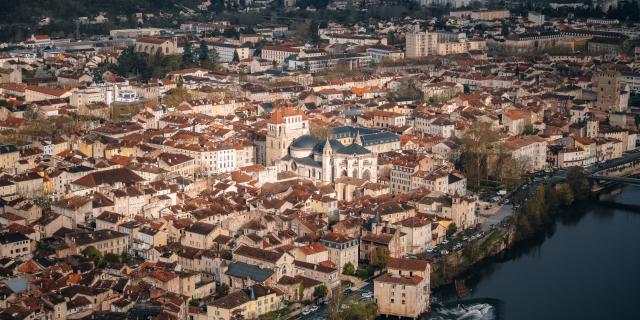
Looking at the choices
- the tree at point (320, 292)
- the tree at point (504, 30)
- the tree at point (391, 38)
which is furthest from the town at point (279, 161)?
the tree at point (504, 30)

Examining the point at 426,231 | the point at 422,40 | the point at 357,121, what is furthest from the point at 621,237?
the point at 422,40

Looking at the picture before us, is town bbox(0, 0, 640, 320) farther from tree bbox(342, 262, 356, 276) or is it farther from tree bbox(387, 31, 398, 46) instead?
tree bbox(387, 31, 398, 46)

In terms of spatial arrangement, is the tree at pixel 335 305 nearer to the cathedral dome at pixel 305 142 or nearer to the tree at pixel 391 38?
the cathedral dome at pixel 305 142

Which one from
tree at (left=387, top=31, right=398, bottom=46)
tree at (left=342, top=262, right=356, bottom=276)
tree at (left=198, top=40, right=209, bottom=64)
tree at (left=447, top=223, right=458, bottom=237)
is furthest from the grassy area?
tree at (left=387, top=31, right=398, bottom=46)

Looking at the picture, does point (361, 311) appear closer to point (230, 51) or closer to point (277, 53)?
point (277, 53)

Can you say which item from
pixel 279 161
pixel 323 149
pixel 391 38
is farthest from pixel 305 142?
pixel 391 38

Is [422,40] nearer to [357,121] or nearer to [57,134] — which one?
[357,121]
